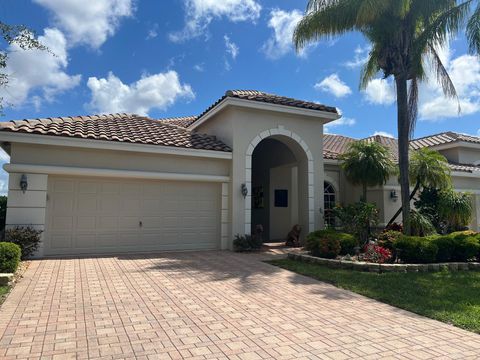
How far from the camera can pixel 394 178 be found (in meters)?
17.9

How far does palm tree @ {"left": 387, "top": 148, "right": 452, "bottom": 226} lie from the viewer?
610 inches

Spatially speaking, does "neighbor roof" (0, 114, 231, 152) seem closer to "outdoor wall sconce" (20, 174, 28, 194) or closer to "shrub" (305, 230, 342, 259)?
"outdoor wall sconce" (20, 174, 28, 194)

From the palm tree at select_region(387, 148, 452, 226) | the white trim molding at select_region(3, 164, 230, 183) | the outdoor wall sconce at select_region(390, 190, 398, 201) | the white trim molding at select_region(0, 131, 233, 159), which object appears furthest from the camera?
the outdoor wall sconce at select_region(390, 190, 398, 201)

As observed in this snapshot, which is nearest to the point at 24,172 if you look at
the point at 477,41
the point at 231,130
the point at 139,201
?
the point at 139,201

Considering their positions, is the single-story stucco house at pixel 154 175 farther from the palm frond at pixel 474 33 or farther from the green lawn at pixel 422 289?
the palm frond at pixel 474 33

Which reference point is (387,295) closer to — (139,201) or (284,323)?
(284,323)

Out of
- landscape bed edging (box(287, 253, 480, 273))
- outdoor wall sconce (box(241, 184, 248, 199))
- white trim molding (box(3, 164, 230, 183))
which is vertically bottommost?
landscape bed edging (box(287, 253, 480, 273))

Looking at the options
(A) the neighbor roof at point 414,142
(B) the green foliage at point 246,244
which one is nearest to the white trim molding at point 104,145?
(B) the green foliage at point 246,244

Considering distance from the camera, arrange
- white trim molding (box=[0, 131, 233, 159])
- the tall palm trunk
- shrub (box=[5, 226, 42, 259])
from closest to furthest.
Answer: shrub (box=[5, 226, 42, 259])
white trim molding (box=[0, 131, 233, 159])
the tall palm trunk

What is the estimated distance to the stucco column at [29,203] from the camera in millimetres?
10789

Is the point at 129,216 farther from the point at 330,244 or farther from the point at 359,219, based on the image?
the point at 359,219

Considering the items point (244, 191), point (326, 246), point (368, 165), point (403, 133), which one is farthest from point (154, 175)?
point (403, 133)

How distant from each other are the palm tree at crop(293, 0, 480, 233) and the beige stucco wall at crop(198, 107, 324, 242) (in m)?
2.94

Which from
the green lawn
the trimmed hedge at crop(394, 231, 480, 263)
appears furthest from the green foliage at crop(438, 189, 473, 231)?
the green lawn
